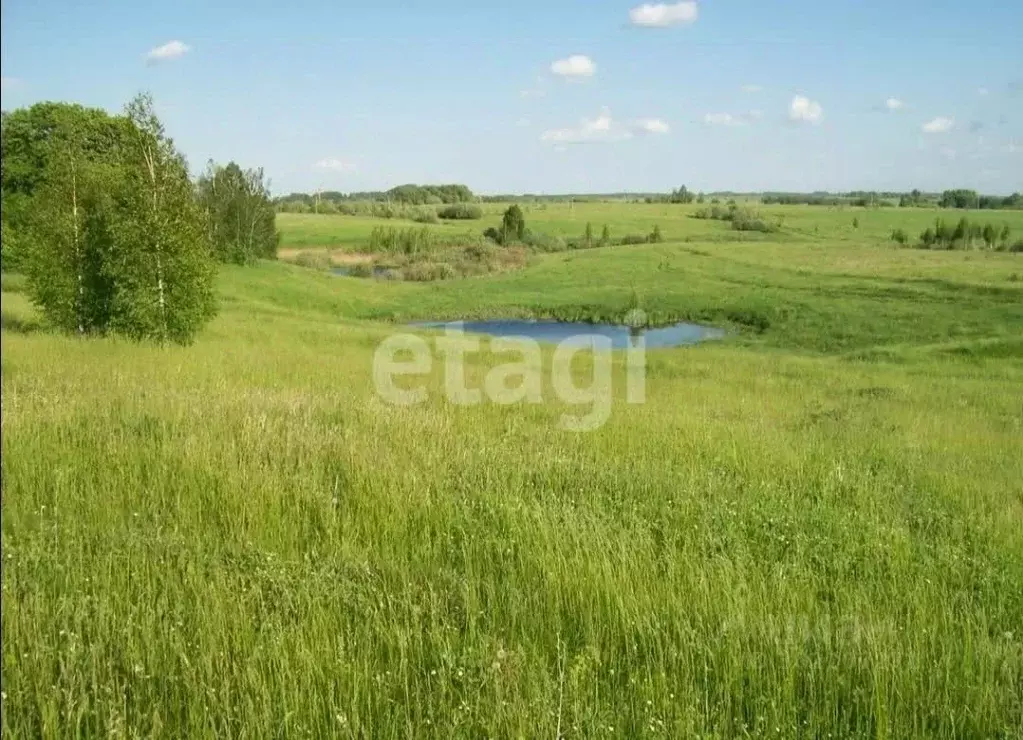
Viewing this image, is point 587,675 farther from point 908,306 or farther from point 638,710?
point 908,306

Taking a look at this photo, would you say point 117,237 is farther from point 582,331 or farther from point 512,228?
point 512,228

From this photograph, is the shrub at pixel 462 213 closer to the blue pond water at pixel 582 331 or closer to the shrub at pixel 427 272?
the shrub at pixel 427 272

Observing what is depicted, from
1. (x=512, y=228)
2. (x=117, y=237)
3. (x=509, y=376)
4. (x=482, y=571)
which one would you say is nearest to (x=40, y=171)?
(x=117, y=237)

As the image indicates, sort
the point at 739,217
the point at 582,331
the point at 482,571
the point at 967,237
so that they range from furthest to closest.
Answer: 1. the point at 739,217
2. the point at 967,237
3. the point at 582,331
4. the point at 482,571

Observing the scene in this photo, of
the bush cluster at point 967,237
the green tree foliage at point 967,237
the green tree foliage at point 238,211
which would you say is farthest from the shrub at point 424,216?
the green tree foliage at point 967,237

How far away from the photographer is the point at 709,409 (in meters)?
15.6

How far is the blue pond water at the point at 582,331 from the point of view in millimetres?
50625

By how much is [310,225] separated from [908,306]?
306 feet

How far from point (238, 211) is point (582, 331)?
30.1m

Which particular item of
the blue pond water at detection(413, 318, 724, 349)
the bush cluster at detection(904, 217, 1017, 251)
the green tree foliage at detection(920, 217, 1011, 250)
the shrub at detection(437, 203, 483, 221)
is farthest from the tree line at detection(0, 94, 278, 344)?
the shrub at detection(437, 203, 483, 221)

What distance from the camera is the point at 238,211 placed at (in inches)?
2581

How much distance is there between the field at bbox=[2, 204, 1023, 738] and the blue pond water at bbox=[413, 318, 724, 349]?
37740 mm

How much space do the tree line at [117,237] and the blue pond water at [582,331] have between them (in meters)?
27.8

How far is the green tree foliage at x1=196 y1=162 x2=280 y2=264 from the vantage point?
61.7 m
